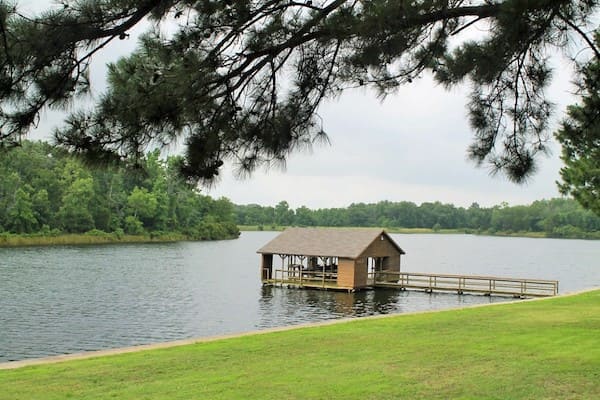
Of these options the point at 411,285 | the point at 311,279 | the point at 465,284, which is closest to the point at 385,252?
the point at 411,285

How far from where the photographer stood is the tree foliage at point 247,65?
18.4 ft

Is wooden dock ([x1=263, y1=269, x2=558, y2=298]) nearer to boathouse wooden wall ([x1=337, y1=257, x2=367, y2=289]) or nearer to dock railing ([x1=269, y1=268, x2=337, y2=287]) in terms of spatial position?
dock railing ([x1=269, y1=268, x2=337, y2=287])

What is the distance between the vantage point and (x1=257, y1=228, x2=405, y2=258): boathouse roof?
1629 inches

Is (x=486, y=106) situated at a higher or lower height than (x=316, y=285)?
higher

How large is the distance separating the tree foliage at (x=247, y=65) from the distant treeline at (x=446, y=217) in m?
131

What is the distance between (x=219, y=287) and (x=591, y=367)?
114 ft

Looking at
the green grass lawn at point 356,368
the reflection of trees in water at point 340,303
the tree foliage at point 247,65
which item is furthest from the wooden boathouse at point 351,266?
the tree foliage at point 247,65

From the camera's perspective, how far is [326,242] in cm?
4294

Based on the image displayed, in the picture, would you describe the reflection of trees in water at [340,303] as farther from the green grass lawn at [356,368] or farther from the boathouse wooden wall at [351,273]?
the green grass lawn at [356,368]

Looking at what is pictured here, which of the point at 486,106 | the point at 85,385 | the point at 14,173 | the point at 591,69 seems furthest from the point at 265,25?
the point at 14,173

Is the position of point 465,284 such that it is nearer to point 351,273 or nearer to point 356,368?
point 351,273

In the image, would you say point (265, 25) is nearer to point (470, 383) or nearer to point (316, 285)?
point (470, 383)

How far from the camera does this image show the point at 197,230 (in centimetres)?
11638

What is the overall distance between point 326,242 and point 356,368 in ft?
107
